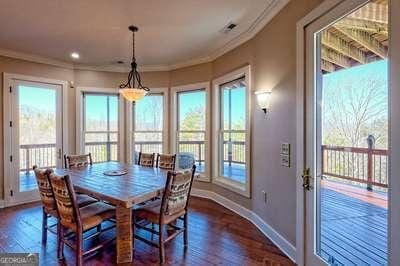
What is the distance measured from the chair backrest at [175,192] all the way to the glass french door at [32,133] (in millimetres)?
3517

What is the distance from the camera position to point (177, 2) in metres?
2.79

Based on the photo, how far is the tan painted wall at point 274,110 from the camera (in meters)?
2.63

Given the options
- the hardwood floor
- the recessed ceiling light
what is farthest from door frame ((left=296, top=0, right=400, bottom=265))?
the recessed ceiling light

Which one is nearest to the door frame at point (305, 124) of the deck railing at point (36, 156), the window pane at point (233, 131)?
the window pane at point (233, 131)

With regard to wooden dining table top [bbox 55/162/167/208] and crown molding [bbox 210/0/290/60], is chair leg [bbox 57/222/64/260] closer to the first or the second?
wooden dining table top [bbox 55/162/167/208]

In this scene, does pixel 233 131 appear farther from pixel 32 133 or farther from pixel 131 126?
pixel 32 133

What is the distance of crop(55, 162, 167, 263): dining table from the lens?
7.84 ft

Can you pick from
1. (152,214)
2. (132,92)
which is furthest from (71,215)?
(132,92)

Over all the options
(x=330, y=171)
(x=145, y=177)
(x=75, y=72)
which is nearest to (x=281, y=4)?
(x=330, y=171)

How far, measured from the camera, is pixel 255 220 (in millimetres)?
3551

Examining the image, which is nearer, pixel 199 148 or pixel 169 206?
pixel 169 206

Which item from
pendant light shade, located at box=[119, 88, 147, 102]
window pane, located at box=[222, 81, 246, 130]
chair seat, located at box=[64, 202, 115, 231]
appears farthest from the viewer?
window pane, located at box=[222, 81, 246, 130]

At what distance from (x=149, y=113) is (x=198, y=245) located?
11.2ft

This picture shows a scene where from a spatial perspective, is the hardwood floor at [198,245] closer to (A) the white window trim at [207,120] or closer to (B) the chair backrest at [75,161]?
(B) the chair backrest at [75,161]
